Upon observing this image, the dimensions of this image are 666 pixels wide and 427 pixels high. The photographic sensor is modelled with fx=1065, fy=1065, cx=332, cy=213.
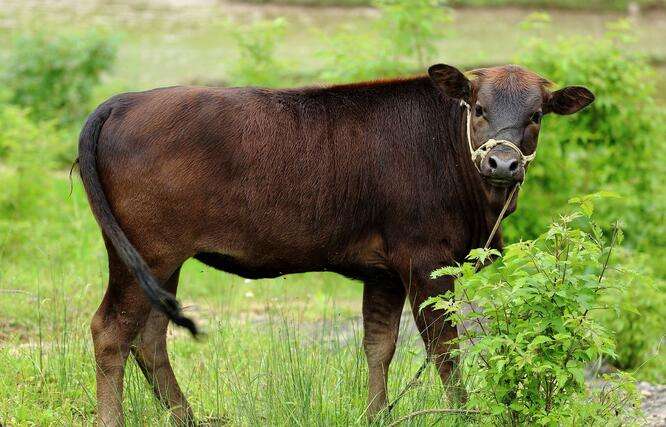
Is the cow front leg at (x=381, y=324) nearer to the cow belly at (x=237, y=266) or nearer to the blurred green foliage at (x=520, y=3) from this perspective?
the cow belly at (x=237, y=266)

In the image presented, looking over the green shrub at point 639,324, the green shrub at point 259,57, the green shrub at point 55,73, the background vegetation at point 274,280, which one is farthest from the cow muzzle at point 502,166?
the green shrub at point 55,73

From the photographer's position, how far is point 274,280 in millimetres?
10234

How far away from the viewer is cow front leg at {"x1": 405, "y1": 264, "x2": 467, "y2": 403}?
19.2ft

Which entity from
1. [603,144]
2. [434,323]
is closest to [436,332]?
[434,323]

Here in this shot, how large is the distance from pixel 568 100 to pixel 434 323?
155 cm

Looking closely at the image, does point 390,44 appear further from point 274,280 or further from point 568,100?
point 568,100

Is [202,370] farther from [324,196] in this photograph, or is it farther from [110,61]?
[110,61]

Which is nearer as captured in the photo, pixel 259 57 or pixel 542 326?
pixel 542 326

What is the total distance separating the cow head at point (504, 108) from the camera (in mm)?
5727

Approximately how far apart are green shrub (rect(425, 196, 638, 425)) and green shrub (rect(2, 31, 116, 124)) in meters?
10.2

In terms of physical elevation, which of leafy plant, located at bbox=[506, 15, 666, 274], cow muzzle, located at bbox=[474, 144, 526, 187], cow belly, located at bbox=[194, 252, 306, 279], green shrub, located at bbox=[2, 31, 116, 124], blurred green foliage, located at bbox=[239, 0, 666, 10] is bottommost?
blurred green foliage, located at bbox=[239, 0, 666, 10]

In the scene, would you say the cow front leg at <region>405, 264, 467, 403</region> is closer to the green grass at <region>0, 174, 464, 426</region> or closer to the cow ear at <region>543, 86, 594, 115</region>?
the green grass at <region>0, 174, 464, 426</region>

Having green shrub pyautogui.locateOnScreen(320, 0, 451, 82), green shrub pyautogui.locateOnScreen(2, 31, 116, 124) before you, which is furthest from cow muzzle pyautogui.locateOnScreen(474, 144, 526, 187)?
green shrub pyautogui.locateOnScreen(2, 31, 116, 124)

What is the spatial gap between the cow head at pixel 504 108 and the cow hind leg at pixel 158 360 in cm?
184
